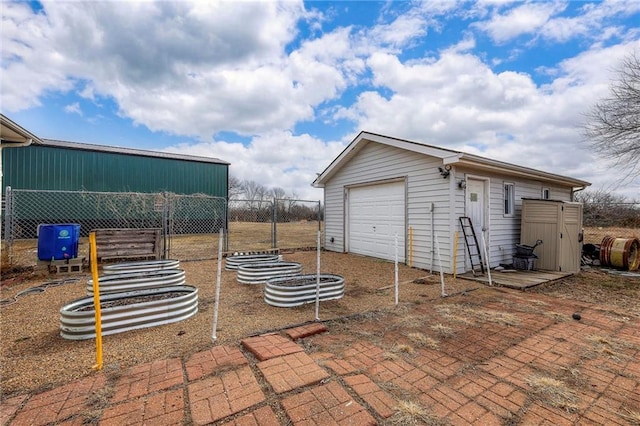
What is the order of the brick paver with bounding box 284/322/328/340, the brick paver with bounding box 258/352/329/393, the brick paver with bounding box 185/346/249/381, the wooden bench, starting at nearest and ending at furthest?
the brick paver with bounding box 258/352/329/393 < the brick paver with bounding box 185/346/249/381 < the brick paver with bounding box 284/322/328/340 < the wooden bench

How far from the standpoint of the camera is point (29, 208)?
12.8 meters

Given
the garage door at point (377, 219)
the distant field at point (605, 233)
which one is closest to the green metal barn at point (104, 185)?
the garage door at point (377, 219)

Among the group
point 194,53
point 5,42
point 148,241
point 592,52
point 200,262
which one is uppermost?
point 592,52

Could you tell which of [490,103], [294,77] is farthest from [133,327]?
[490,103]

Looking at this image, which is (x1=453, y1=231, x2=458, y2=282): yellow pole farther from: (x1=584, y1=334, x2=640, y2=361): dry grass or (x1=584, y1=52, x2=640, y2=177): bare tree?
(x1=584, y1=52, x2=640, y2=177): bare tree

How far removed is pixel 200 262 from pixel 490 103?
38.2 feet

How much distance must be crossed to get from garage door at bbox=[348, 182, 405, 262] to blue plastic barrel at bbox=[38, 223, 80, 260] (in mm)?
7495

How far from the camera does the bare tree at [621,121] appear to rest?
1006 cm

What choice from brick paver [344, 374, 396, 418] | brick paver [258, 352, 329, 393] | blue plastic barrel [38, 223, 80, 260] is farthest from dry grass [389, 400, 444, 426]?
blue plastic barrel [38, 223, 80, 260]

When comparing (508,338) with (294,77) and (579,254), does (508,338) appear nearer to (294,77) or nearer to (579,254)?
(579,254)

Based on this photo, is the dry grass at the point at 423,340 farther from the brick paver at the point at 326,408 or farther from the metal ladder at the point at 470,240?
the metal ladder at the point at 470,240

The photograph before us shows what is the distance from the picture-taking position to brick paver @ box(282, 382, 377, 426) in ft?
5.79

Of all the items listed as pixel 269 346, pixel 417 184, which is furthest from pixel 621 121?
pixel 269 346

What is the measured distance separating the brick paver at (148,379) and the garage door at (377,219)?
656 centimetres
